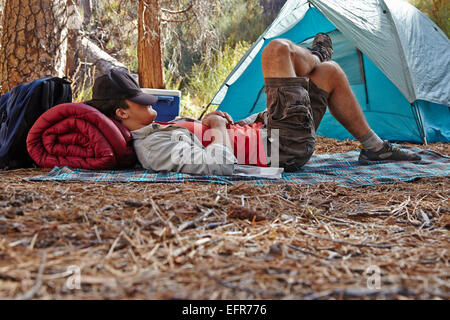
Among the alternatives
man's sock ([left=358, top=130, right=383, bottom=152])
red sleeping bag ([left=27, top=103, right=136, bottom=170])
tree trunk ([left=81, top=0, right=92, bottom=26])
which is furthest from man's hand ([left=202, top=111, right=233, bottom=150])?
tree trunk ([left=81, top=0, right=92, bottom=26])

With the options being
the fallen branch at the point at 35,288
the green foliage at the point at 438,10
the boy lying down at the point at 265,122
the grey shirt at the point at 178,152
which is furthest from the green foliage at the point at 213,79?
the fallen branch at the point at 35,288

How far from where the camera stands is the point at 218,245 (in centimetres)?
114

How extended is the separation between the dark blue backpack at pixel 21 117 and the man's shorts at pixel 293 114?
153 cm

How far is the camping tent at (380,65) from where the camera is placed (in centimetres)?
423

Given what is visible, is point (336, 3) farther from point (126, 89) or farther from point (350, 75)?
point (126, 89)

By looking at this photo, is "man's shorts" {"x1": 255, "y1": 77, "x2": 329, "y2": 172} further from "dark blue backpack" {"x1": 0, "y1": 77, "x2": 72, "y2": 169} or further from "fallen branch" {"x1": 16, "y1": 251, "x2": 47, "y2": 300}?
"fallen branch" {"x1": 16, "y1": 251, "x2": 47, "y2": 300}

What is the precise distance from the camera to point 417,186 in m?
2.13

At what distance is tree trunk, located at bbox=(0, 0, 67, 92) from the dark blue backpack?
0.89 meters

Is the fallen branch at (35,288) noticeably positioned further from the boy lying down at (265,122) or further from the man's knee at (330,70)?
the man's knee at (330,70)

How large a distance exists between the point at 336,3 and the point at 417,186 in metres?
2.92

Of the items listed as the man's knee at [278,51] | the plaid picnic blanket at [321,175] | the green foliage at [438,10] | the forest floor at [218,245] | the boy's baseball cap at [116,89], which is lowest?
the forest floor at [218,245]

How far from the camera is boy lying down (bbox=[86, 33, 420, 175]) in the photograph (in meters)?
2.36

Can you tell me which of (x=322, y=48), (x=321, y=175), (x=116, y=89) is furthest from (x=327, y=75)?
(x=116, y=89)
